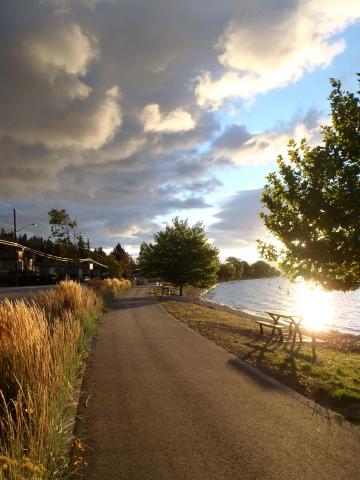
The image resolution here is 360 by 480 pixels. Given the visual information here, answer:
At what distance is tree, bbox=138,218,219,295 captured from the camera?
127 feet

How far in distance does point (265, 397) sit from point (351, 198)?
5522mm

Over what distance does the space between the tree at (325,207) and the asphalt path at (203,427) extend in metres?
4.26

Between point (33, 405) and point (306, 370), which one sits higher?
point (33, 405)

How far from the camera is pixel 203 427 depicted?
4906 millimetres

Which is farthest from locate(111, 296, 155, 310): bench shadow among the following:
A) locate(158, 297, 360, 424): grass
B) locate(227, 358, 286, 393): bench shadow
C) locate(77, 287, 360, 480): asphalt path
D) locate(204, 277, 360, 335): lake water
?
locate(77, 287, 360, 480): asphalt path

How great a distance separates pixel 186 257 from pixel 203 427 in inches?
1339

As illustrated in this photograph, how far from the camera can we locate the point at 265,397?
620 centimetres

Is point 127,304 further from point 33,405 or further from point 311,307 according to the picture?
point 311,307

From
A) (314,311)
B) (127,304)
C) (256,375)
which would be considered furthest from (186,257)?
(256,375)

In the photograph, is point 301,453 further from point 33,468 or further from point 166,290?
point 166,290

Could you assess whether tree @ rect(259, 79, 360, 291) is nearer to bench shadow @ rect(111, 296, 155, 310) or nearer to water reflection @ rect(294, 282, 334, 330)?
water reflection @ rect(294, 282, 334, 330)

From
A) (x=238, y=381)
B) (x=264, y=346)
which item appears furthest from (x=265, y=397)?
(x=264, y=346)

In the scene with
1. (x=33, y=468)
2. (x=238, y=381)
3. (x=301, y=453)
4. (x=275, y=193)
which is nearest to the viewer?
(x=33, y=468)

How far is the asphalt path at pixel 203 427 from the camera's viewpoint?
3.94 meters
